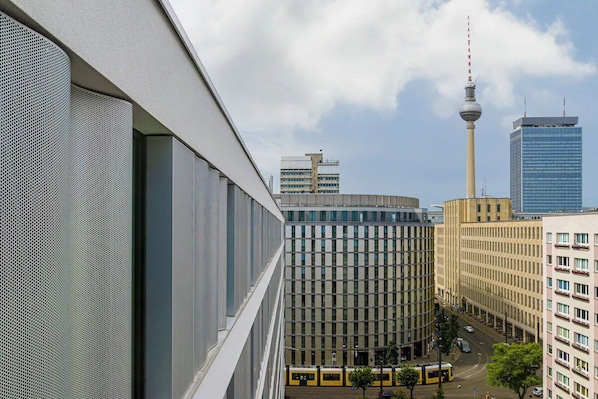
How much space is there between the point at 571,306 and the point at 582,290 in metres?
1.95

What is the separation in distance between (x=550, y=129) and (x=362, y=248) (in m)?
157

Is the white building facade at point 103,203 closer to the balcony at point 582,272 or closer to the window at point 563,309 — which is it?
the balcony at point 582,272

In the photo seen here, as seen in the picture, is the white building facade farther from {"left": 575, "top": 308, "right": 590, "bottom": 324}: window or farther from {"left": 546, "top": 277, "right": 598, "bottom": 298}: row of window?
{"left": 575, "top": 308, "right": 590, "bottom": 324}: window

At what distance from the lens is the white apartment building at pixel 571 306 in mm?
34344

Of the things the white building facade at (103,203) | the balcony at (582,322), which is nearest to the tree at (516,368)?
the balcony at (582,322)

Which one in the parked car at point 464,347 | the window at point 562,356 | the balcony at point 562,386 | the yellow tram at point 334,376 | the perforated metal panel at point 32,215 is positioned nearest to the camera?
the perforated metal panel at point 32,215

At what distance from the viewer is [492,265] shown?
263ft

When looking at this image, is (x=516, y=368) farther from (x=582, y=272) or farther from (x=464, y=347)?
(x=464, y=347)

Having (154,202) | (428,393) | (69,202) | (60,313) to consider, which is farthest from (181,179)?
(428,393)

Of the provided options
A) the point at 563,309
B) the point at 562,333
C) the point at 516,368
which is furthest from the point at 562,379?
the point at 563,309

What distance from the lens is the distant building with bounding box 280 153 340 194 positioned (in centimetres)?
14088

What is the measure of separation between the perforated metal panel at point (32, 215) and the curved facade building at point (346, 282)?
57.7 meters

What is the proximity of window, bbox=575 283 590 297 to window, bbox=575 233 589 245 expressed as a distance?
298 centimetres

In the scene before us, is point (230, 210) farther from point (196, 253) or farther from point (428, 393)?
point (428, 393)
